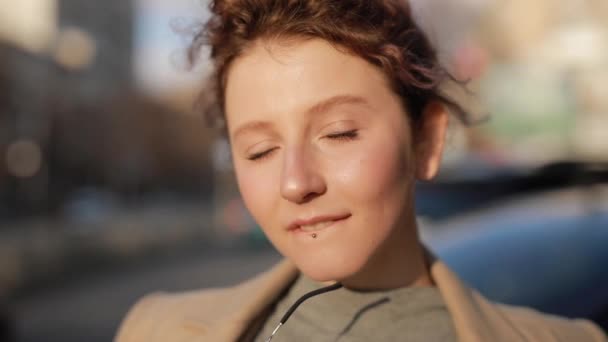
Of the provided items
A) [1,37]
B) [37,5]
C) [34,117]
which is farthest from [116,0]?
[34,117]

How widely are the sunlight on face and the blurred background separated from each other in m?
0.49

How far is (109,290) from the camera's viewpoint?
10.4m

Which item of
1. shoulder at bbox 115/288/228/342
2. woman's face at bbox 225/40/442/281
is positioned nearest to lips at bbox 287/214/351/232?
woman's face at bbox 225/40/442/281

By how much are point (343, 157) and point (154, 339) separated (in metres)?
0.70

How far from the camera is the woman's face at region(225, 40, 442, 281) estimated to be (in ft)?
4.02

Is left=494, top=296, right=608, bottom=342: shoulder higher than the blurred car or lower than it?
higher

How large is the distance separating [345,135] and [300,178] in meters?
0.13

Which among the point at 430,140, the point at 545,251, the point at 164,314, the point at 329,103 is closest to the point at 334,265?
the point at 329,103

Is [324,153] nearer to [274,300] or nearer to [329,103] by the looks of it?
[329,103]

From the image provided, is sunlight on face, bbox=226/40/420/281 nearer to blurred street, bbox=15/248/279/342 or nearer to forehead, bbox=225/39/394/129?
forehead, bbox=225/39/394/129

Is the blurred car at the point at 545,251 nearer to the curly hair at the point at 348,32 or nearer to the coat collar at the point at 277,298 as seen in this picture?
the coat collar at the point at 277,298

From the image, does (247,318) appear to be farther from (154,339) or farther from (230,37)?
(230,37)

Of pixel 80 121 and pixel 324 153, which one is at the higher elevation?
pixel 324 153

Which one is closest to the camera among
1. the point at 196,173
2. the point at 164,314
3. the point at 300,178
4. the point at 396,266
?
the point at 300,178
